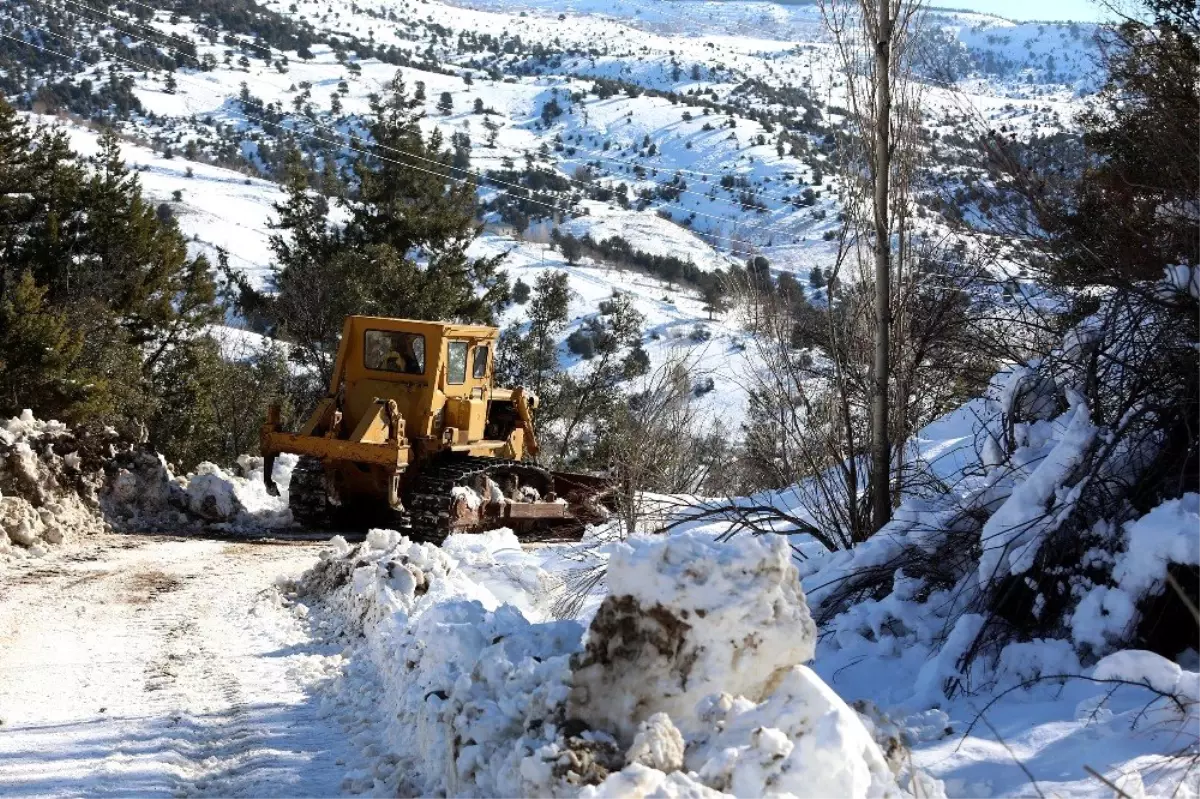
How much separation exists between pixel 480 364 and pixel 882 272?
398 inches

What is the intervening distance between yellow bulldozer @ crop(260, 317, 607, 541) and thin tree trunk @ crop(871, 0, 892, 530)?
758 cm

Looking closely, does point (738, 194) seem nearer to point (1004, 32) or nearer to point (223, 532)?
point (223, 532)

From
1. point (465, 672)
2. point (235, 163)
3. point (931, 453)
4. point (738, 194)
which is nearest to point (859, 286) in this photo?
point (931, 453)

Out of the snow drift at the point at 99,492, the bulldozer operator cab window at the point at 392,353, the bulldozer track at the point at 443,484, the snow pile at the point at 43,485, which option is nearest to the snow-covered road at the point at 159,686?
the snow pile at the point at 43,485

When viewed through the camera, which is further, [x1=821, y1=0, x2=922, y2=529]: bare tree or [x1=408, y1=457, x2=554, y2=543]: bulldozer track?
[x1=408, y1=457, x2=554, y2=543]: bulldozer track

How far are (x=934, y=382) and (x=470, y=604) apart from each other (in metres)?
3.55

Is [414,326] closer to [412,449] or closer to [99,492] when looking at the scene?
[412,449]

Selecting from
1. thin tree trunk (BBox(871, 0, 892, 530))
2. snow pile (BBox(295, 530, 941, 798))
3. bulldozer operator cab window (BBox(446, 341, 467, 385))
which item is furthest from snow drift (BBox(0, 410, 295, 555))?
thin tree trunk (BBox(871, 0, 892, 530))

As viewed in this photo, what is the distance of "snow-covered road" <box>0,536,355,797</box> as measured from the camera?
5230 mm

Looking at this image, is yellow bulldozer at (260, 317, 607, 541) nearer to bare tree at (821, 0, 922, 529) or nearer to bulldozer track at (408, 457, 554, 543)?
bulldozer track at (408, 457, 554, 543)

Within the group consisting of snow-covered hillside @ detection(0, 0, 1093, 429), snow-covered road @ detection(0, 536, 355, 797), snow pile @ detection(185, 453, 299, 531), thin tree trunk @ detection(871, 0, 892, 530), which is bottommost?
snow pile @ detection(185, 453, 299, 531)

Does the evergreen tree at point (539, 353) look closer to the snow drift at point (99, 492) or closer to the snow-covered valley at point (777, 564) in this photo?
the snow-covered valley at point (777, 564)

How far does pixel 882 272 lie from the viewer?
6.91m

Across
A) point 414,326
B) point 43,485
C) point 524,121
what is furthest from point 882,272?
point 524,121
